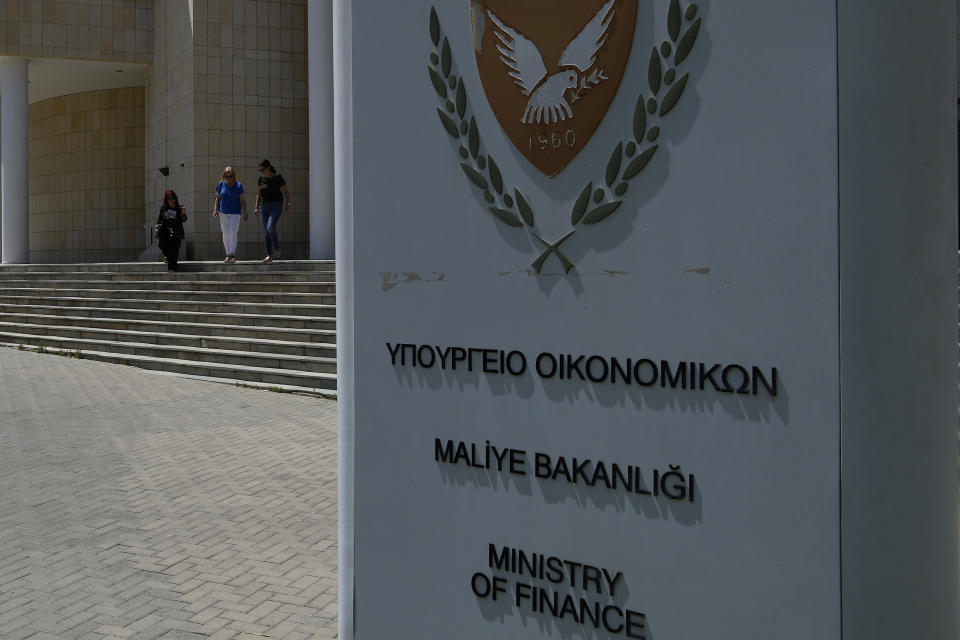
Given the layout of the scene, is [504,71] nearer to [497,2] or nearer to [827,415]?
[497,2]

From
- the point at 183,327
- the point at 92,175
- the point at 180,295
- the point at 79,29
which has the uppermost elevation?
the point at 79,29

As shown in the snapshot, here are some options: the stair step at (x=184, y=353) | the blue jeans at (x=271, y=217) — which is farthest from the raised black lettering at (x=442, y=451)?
the blue jeans at (x=271, y=217)

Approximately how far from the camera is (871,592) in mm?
2045

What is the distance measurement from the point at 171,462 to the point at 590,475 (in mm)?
5348

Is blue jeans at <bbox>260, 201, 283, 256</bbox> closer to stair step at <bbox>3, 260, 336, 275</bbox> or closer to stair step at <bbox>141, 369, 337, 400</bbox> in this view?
stair step at <bbox>3, 260, 336, 275</bbox>

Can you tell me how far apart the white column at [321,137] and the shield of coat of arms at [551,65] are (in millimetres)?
16825

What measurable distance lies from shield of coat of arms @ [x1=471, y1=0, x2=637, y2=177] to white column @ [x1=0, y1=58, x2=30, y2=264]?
74.3 ft

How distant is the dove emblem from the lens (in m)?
2.30

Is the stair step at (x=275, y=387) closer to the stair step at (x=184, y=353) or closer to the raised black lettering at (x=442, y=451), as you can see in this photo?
the stair step at (x=184, y=353)

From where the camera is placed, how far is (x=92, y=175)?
26672 mm

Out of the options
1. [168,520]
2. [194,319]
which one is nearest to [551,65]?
[168,520]

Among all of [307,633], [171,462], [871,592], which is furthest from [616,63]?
[171,462]

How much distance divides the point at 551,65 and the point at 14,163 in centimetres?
2329

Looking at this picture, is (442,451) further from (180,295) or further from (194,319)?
(180,295)
